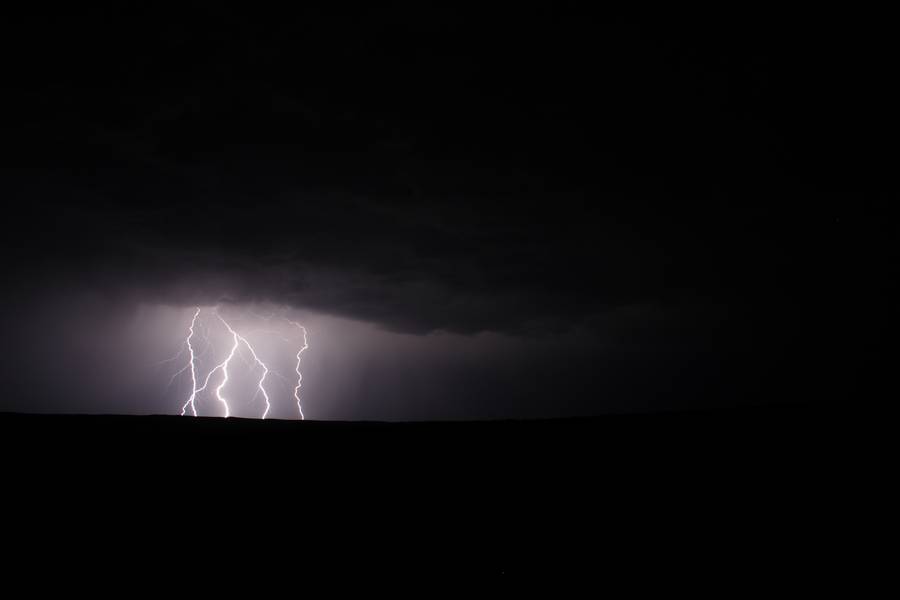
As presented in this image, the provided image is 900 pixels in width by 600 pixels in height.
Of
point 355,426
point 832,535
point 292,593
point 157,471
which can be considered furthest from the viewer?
point 355,426

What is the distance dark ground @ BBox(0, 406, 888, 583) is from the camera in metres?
1.24

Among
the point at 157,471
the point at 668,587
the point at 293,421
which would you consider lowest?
the point at 668,587

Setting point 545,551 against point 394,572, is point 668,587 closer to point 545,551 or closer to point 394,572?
point 545,551

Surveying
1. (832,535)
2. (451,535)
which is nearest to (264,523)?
(451,535)

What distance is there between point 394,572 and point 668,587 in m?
0.73

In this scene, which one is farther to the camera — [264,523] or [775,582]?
[264,523]

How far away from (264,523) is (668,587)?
1.12 m

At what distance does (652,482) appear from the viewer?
1464 millimetres

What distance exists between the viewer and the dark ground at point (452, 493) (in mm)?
1243

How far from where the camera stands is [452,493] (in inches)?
56.4

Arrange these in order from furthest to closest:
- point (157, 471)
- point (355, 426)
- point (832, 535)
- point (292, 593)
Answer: point (355, 426) → point (157, 471) → point (832, 535) → point (292, 593)

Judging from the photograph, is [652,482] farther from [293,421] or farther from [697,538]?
[293,421]

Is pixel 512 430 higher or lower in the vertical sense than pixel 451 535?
higher

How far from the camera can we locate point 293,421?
170cm
